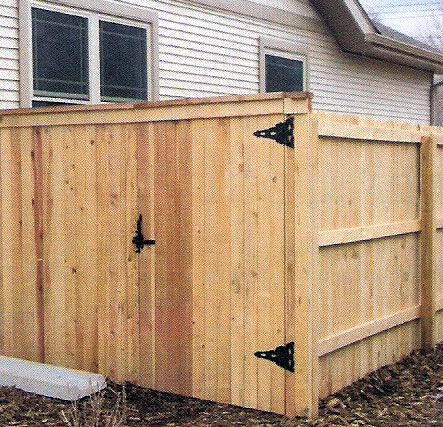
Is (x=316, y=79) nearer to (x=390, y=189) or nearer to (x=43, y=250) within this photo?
(x=390, y=189)

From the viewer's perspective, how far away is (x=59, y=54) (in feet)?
29.1

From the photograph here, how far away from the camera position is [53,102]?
28.9 ft

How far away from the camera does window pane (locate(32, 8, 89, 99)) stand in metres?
8.62

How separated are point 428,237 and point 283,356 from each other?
2.65m

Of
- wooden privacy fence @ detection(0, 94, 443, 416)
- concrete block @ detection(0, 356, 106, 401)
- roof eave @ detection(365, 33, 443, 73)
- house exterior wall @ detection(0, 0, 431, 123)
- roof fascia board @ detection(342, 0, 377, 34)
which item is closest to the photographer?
wooden privacy fence @ detection(0, 94, 443, 416)

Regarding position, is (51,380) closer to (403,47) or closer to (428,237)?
(428,237)

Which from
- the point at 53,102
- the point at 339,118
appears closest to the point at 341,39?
the point at 53,102

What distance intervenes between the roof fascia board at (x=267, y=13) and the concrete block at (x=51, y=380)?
18.7 ft

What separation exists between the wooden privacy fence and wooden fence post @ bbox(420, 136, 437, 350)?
0.20m

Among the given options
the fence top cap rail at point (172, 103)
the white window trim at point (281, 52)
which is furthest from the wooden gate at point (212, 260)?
the white window trim at point (281, 52)

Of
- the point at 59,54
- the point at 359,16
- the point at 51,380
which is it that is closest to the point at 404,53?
the point at 359,16

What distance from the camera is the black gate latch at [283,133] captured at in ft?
18.2

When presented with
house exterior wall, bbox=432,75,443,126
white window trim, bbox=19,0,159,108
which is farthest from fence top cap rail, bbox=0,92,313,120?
house exterior wall, bbox=432,75,443,126

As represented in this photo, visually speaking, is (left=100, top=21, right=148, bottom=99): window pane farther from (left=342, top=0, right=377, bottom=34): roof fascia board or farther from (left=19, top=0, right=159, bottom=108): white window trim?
(left=342, top=0, right=377, bottom=34): roof fascia board
